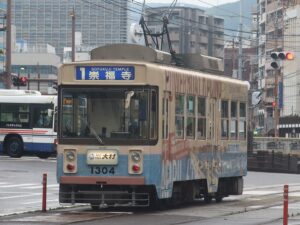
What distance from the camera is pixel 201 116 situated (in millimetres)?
22203

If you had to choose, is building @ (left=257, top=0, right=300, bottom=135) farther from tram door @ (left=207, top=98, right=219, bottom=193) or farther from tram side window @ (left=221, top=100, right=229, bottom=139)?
tram door @ (left=207, top=98, right=219, bottom=193)

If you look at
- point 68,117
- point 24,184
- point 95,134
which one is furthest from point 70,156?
point 24,184

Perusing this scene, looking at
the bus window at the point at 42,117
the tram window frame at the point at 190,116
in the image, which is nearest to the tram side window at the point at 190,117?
the tram window frame at the point at 190,116

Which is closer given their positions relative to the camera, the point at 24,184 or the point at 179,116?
the point at 179,116

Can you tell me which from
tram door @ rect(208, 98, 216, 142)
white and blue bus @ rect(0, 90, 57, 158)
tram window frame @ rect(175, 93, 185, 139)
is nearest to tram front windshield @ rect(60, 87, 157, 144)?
tram window frame @ rect(175, 93, 185, 139)

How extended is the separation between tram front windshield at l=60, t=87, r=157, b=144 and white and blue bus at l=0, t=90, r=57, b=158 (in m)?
23.8

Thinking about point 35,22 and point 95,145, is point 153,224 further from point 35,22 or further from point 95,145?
point 35,22

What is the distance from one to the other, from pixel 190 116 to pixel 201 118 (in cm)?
71

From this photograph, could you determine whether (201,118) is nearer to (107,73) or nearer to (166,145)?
(166,145)

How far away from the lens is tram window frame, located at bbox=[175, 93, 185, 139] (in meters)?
20.8

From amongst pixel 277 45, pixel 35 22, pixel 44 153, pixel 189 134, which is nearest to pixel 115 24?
pixel 35 22

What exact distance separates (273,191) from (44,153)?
16.9m

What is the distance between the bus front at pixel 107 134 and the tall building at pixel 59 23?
4807 inches

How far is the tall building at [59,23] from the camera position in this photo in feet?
504
